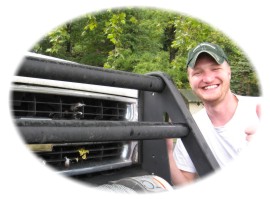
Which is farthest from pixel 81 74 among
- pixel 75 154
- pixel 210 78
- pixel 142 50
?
pixel 142 50

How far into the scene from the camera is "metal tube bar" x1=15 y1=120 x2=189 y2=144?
3.45 feet

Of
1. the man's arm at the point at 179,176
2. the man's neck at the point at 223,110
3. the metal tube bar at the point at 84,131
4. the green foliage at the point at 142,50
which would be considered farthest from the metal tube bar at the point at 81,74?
the green foliage at the point at 142,50

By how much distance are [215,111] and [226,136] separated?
0.29m

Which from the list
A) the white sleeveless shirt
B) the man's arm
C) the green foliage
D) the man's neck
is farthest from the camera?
the green foliage

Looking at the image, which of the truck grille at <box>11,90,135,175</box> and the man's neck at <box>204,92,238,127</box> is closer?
the truck grille at <box>11,90,135,175</box>

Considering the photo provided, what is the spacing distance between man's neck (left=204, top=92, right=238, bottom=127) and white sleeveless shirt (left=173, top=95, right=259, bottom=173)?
0.05 meters

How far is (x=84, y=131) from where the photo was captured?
3.77ft

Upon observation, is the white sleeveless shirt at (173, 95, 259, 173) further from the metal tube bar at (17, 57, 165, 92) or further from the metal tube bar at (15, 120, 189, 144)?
the metal tube bar at (15, 120, 189, 144)

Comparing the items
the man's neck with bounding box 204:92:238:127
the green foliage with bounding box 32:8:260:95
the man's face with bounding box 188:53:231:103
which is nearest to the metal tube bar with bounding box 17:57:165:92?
the man's face with bounding box 188:53:231:103

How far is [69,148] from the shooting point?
2451mm

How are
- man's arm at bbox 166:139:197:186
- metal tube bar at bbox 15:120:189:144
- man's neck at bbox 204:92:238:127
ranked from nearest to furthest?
1. metal tube bar at bbox 15:120:189:144
2. man's arm at bbox 166:139:197:186
3. man's neck at bbox 204:92:238:127

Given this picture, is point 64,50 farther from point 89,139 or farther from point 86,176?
point 89,139

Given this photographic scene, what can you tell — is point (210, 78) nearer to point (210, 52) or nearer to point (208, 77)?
point (208, 77)

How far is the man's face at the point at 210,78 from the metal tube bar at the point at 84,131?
4.10ft
